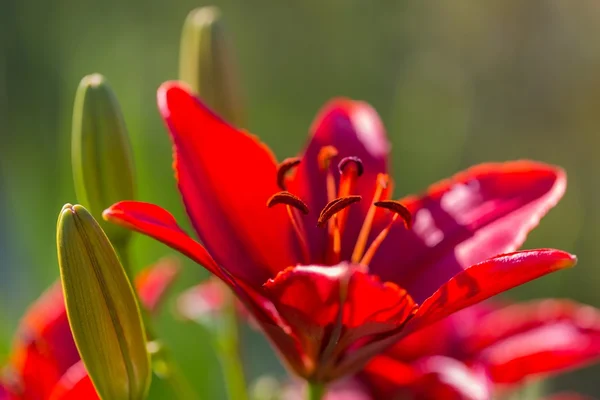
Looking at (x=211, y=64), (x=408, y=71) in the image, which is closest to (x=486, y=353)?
(x=211, y=64)

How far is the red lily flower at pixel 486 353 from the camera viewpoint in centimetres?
55

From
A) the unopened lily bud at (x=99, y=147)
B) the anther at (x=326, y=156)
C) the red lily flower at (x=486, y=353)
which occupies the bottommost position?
the red lily flower at (x=486, y=353)

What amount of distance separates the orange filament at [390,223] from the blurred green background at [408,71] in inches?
Result: 44.3

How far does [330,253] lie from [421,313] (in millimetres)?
114

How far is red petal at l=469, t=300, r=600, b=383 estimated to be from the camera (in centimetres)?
56

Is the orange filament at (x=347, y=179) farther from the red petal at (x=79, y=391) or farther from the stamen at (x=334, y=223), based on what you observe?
the red petal at (x=79, y=391)

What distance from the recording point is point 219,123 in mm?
525

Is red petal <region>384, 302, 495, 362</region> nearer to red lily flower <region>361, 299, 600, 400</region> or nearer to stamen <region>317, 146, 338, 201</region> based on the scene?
red lily flower <region>361, 299, 600, 400</region>

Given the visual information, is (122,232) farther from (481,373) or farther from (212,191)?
(481,373)

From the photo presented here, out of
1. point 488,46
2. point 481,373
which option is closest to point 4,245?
point 488,46

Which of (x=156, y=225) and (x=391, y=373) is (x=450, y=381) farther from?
(x=156, y=225)

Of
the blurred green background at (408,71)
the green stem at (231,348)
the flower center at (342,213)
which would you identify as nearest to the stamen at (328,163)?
the flower center at (342,213)

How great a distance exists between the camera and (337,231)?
0.52 metres

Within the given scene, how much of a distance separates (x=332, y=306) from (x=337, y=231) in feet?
0.29
